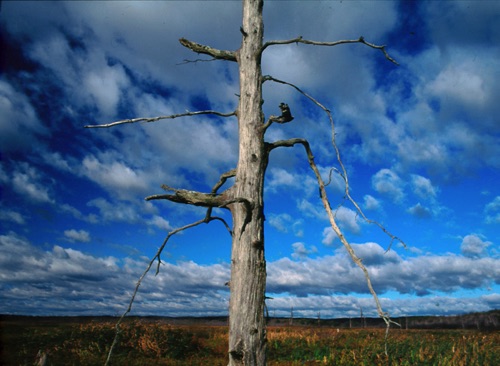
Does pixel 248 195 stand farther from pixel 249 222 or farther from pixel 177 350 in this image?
pixel 177 350

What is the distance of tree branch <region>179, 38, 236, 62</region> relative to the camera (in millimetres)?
5708

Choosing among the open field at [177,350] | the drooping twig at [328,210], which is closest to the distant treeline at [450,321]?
the open field at [177,350]

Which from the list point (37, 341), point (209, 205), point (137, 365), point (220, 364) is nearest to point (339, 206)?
point (209, 205)

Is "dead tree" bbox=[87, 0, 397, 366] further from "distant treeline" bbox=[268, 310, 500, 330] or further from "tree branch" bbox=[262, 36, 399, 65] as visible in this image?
"distant treeline" bbox=[268, 310, 500, 330]

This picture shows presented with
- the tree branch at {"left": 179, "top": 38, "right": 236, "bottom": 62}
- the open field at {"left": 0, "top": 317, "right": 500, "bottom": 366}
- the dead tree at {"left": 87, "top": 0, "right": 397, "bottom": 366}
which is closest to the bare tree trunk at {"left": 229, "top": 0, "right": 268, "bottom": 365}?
the dead tree at {"left": 87, "top": 0, "right": 397, "bottom": 366}

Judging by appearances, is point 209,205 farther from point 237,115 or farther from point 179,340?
point 179,340

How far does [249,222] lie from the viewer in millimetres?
4695

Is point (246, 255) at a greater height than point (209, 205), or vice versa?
point (209, 205)

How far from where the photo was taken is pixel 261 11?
224 inches

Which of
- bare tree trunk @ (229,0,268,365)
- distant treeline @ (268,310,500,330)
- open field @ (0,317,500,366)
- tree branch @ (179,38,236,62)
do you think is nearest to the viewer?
bare tree trunk @ (229,0,268,365)

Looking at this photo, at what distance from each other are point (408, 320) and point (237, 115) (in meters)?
53.9

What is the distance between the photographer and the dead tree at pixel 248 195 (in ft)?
14.7

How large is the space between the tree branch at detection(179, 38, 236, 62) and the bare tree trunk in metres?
0.22

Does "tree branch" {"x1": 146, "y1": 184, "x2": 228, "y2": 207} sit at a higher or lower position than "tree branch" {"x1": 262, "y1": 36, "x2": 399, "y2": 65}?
lower
